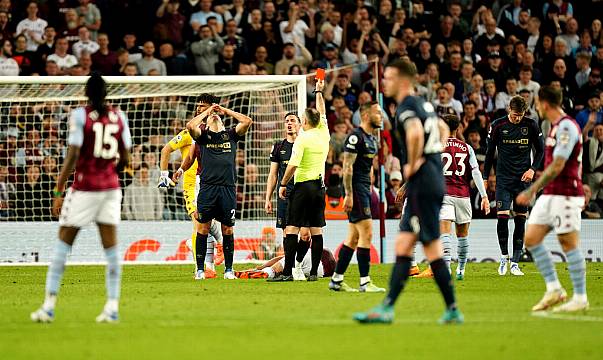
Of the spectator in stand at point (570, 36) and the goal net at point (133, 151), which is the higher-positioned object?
the spectator in stand at point (570, 36)

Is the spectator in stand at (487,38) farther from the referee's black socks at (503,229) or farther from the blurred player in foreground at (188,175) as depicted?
the blurred player in foreground at (188,175)

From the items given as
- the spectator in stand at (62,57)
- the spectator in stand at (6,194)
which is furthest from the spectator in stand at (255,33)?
the spectator in stand at (6,194)

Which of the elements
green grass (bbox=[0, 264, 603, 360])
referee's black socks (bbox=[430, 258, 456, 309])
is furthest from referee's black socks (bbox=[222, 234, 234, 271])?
referee's black socks (bbox=[430, 258, 456, 309])

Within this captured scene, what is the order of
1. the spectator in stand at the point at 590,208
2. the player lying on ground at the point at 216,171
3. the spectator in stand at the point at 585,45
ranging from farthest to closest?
the spectator in stand at the point at 585,45 < the spectator in stand at the point at 590,208 < the player lying on ground at the point at 216,171

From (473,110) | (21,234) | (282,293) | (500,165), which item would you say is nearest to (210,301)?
(282,293)

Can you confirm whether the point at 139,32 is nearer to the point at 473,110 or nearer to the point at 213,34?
the point at 213,34

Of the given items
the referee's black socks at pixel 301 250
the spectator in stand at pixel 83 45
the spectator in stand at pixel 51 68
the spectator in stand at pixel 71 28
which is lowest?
the referee's black socks at pixel 301 250

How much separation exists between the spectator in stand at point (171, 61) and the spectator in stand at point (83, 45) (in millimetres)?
1499

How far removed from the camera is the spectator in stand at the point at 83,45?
77.8ft

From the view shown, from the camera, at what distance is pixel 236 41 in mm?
24688

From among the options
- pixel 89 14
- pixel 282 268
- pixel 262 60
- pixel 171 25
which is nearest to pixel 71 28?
pixel 89 14

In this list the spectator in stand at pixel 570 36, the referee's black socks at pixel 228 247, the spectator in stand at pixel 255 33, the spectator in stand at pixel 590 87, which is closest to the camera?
the referee's black socks at pixel 228 247

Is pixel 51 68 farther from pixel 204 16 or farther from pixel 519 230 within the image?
pixel 519 230

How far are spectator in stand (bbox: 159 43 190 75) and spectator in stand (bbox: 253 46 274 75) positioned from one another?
1.72 meters
